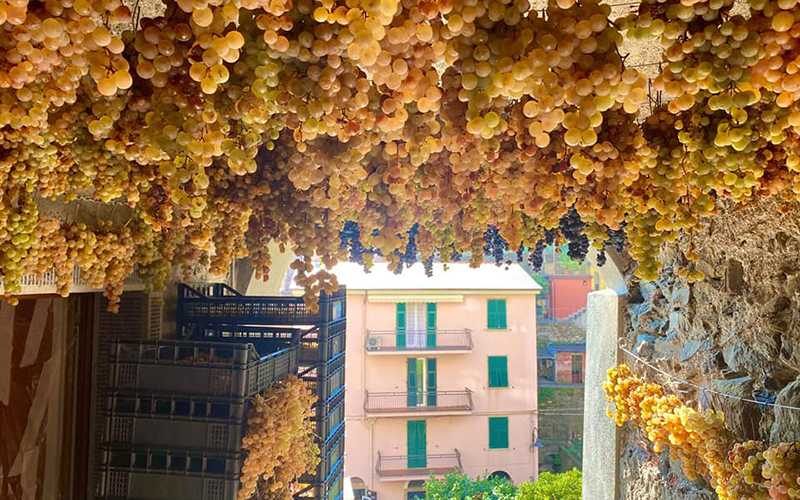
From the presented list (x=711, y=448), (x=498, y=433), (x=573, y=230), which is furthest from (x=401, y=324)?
(x=573, y=230)

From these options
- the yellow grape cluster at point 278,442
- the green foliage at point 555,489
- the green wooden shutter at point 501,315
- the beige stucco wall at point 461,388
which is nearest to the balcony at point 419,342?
the beige stucco wall at point 461,388

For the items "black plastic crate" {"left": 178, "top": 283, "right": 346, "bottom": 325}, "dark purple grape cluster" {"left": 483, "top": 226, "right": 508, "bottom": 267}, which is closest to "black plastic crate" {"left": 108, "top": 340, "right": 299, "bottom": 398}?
"black plastic crate" {"left": 178, "top": 283, "right": 346, "bottom": 325}

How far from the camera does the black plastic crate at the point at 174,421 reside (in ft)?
7.98

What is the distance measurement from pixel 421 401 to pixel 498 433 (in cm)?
144

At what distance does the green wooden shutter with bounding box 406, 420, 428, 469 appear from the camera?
8922 mm

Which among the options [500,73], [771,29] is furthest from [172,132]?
[771,29]

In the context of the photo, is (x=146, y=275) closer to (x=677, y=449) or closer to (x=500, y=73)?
(x=500, y=73)

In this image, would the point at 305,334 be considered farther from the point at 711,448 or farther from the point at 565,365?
the point at 565,365

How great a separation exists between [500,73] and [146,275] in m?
1.97

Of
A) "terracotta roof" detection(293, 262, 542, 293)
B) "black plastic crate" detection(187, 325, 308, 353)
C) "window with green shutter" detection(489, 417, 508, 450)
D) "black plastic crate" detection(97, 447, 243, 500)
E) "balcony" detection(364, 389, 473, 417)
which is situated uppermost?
"terracotta roof" detection(293, 262, 542, 293)

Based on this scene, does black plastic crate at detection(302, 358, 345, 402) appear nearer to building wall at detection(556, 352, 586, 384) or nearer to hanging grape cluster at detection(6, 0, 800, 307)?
hanging grape cluster at detection(6, 0, 800, 307)

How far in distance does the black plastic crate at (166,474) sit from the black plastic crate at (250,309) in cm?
110

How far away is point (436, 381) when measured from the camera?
9.15m

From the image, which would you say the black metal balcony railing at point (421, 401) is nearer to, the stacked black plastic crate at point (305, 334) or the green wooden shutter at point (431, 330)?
the green wooden shutter at point (431, 330)
